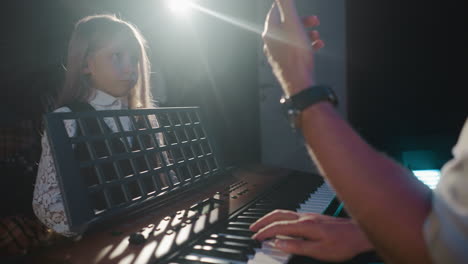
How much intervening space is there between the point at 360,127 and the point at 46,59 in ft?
8.73

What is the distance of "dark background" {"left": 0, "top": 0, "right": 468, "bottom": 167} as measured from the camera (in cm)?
238

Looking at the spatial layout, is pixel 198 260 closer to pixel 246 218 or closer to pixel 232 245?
pixel 232 245

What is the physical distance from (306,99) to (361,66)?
2718mm

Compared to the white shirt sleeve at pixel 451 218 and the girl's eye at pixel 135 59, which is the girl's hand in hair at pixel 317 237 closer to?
the white shirt sleeve at pixel 451 218

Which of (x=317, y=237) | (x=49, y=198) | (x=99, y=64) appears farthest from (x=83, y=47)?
(x=317, y=237)

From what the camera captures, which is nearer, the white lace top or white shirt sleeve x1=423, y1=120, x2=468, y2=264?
white shirt sleeve x1=423, y1=120, x2=468, y2=264

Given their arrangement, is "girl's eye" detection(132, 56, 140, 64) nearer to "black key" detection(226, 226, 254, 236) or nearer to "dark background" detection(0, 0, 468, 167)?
"dark background" detection(0, 0, 468, 167)

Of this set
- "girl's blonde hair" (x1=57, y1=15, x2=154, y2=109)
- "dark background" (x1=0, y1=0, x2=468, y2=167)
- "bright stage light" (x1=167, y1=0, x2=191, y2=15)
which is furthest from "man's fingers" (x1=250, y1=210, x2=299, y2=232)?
"bright stage light" (x1=167, y1=0, x2=191, y2=15)

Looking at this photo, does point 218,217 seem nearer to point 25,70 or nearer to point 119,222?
point 119,222

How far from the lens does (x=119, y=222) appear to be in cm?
92

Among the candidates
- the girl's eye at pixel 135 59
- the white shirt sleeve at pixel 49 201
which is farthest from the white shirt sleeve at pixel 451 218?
the girl's eye at pixel 135 59

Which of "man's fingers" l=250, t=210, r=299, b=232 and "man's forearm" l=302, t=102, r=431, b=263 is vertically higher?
"man's forearm" l=302, t=102, r=431, b=263

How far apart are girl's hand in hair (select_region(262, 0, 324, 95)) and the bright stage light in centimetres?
181

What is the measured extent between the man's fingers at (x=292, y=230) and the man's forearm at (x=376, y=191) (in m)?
0.28
